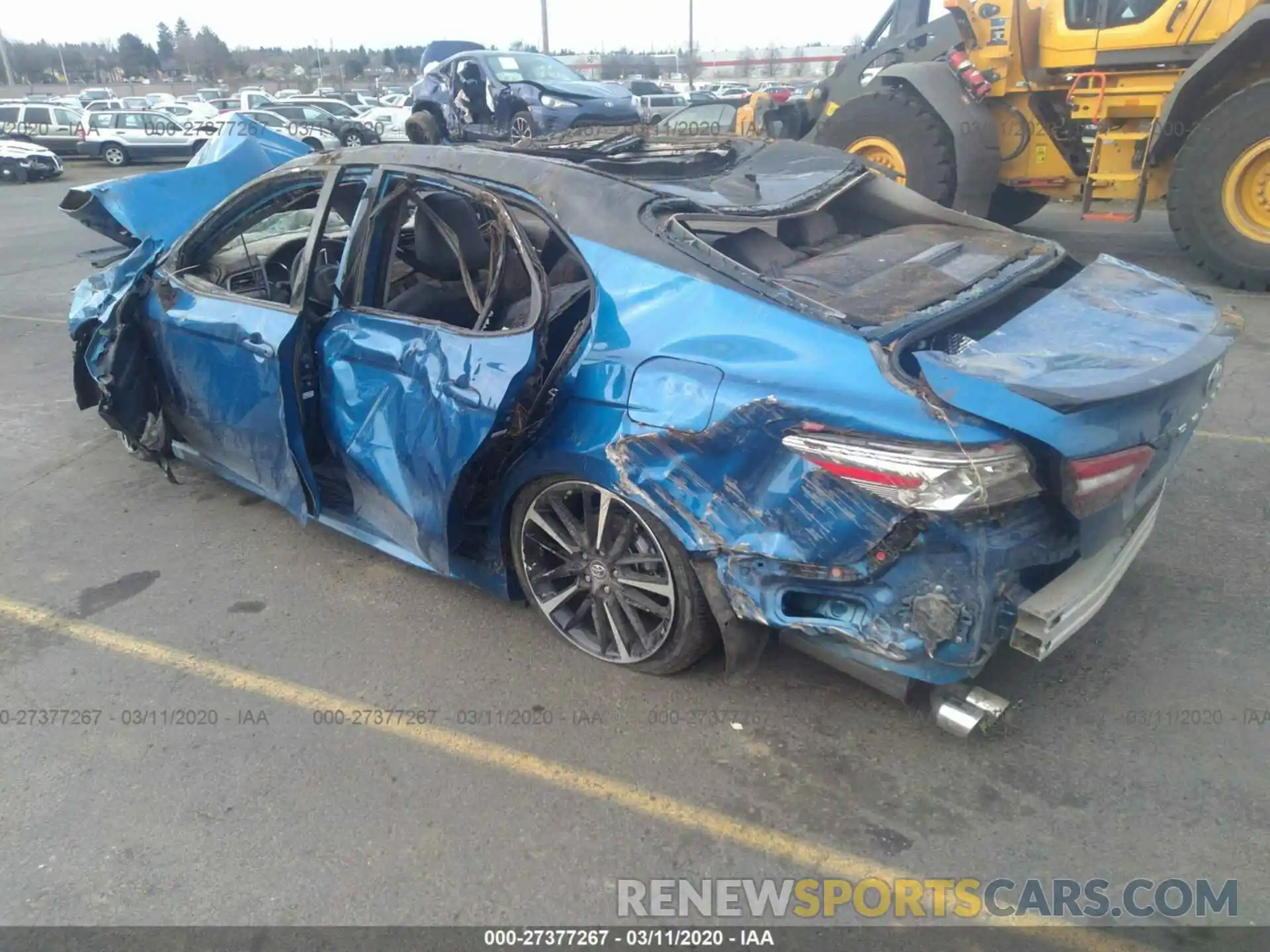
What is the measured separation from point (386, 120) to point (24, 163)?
977cm

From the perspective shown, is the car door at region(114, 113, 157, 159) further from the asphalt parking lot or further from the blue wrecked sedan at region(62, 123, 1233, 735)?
the asphalt parking lot

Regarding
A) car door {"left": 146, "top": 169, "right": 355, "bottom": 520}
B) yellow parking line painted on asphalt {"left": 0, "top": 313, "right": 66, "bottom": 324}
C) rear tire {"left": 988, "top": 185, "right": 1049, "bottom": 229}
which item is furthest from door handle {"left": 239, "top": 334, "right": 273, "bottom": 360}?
rear tire {"left": 988, "top": 185, "right": 1049, "bottom": 229}

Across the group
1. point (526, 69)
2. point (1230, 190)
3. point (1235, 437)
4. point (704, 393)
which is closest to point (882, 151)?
point (1230, 190)

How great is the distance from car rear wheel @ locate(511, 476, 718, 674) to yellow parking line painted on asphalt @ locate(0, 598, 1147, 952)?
1.62 feet

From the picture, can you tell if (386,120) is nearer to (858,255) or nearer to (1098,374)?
(858,255)

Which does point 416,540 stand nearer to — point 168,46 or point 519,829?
point 519,829

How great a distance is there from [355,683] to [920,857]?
1910mm

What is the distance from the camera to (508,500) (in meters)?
3.16

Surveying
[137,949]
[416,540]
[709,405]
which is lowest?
[137,949]

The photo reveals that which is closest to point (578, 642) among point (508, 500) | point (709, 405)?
point (508, 500)

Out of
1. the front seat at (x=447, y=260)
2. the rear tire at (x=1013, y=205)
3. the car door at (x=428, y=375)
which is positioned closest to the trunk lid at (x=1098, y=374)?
the car door at (x=428, y=375)

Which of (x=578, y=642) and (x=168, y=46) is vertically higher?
(x=168, y=46)

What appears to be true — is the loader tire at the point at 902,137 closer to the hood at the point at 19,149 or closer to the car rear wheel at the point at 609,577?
the car rear wheel at the point at 609,577

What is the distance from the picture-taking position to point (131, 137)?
2380cm
